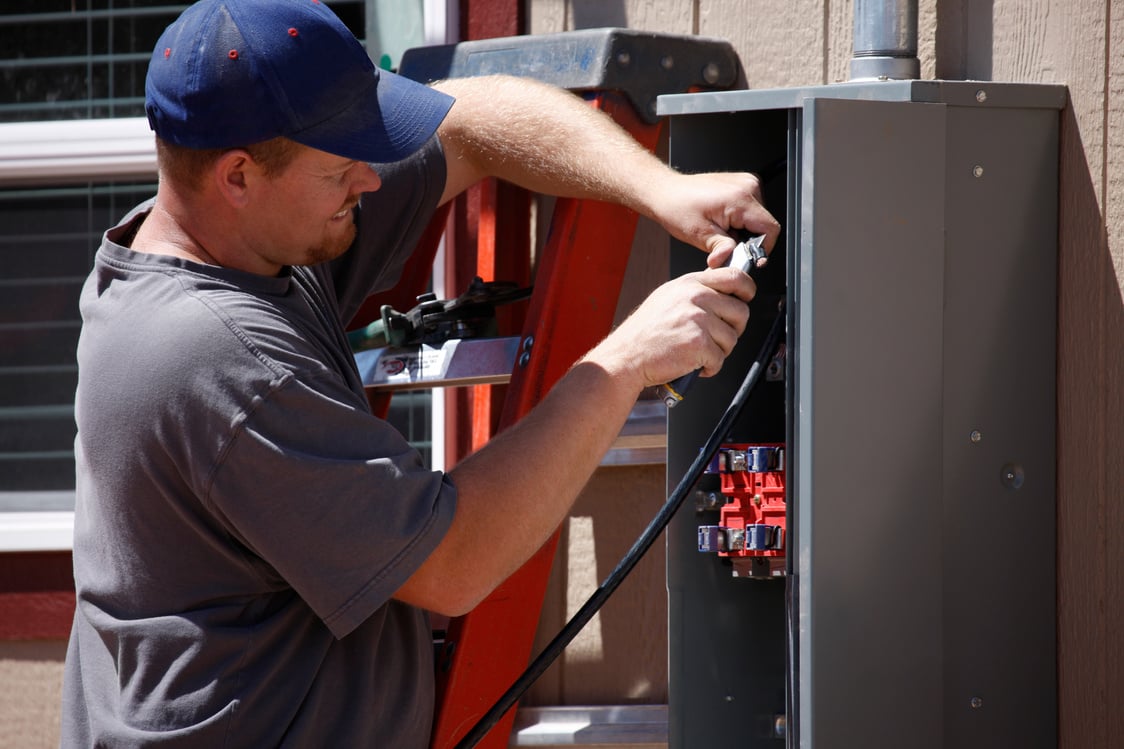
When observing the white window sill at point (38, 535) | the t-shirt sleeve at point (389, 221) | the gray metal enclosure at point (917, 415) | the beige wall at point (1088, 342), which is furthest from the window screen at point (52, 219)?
the beige wall at point (1088, 342)

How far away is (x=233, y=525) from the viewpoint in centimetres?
166

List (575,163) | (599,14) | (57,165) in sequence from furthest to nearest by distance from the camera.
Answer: (57,165), (599,14), (575,163)

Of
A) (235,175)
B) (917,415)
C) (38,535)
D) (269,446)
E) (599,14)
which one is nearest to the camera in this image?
(269,446)

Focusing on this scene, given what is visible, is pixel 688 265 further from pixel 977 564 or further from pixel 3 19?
pixel 3 19

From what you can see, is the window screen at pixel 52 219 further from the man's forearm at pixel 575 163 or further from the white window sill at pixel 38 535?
the man's forearm at pixel 575 163

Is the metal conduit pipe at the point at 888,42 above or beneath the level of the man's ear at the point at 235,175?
above

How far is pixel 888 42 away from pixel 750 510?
718 mm

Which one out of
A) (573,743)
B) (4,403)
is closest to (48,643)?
(4,403)

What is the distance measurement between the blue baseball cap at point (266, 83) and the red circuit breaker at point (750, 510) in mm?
655

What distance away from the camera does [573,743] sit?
2648 millimetres

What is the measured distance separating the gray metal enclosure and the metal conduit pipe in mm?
154

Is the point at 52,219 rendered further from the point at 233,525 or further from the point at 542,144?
the point at 233,525

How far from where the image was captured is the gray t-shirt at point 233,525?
1624 millimetres

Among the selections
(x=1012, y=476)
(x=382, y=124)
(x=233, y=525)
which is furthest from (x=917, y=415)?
(x=233, y=525)
